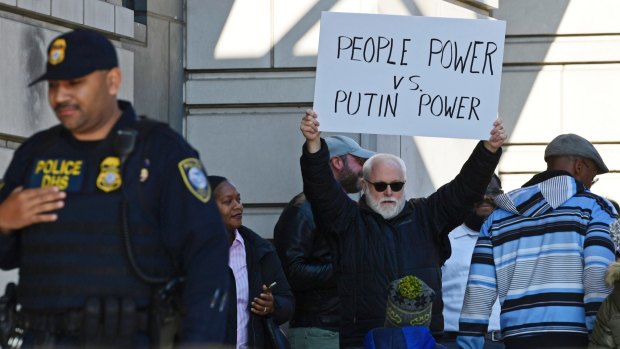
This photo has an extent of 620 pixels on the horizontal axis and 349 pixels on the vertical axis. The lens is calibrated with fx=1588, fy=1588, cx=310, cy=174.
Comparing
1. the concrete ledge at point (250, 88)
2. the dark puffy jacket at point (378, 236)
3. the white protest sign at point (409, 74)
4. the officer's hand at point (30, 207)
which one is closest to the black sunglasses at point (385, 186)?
the dark puffy jacket at point (378, 236)

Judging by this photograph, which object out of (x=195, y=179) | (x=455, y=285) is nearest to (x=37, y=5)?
(x=455, y=285)

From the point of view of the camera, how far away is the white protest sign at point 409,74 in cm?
767

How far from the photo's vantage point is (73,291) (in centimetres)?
477

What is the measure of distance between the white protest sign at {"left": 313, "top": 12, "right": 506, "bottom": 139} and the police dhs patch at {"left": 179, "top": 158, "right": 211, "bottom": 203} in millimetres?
2779

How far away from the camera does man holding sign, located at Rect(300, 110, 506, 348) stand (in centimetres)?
743

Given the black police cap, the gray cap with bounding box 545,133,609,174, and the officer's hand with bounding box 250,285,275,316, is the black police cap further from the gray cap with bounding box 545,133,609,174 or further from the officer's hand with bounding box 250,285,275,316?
the gray cap with bounding box 545,133,609,174

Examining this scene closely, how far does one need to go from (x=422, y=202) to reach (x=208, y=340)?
3.07 m

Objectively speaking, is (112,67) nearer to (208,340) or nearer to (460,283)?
(208,340)

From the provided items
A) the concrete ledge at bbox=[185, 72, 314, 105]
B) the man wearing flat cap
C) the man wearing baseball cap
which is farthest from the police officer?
the concrete ledge at bbox=[185, 72, 314, 105]

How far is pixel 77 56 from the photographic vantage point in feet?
15.8

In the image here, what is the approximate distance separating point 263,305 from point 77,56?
3.02 meters

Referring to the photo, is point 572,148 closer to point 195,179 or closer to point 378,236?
point 378,236

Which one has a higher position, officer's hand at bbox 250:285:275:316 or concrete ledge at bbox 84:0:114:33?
concrete ledge at bbox 84:0:114:33

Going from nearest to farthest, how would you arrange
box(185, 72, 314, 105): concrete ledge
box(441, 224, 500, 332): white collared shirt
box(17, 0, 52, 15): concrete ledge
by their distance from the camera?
box(17, 0, 52, 15): concrete ledge < box(441, 224, 500, 332): white collared shirt < box(185, 72, 314, 105): concrete ledge
